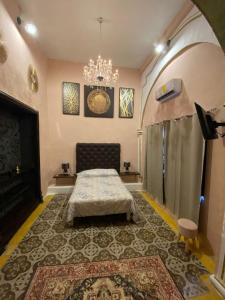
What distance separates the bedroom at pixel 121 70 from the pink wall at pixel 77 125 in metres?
0.03

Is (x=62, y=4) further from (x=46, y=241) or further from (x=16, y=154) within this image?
(x=46, y=241)

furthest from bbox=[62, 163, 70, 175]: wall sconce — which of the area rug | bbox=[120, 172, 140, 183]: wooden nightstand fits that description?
the area rug

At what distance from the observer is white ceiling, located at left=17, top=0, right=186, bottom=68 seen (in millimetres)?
2309

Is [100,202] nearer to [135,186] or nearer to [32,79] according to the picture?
[135,186]

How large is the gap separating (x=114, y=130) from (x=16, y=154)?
99.8 inches

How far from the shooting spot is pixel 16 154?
296cm

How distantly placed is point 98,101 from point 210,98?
296cm

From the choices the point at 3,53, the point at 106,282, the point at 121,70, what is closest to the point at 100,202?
the point at 106,282

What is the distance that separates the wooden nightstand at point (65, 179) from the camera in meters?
3.95

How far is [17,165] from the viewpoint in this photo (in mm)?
2988

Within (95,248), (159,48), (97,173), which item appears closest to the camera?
(95,248)

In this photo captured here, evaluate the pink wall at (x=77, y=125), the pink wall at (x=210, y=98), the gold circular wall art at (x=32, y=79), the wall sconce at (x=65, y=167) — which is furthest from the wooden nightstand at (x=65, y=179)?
the pink wall at (x=210, y=98)

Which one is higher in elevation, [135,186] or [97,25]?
[97,25]

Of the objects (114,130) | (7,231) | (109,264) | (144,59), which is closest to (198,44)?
(144,59)
